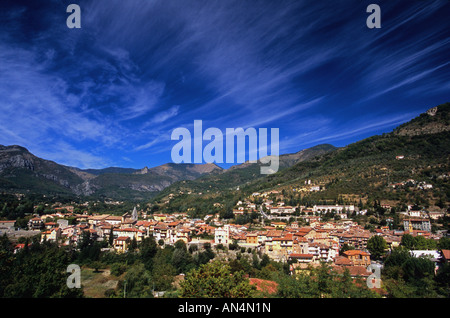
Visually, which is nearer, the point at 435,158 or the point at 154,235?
the point at 154,235

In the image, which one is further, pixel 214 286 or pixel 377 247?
pixel 377 247

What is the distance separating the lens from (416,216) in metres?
40.0

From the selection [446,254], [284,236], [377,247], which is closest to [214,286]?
[446,254]

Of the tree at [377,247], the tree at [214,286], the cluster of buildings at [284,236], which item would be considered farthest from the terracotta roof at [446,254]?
the tree at [214,286]

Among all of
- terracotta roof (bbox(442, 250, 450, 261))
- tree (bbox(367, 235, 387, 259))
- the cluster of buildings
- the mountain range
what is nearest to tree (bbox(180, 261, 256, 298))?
the cluster of buildings

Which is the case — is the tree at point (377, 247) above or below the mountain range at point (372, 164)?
below

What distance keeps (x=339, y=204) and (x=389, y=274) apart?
32.0 m

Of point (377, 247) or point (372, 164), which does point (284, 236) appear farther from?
point (372, 164)

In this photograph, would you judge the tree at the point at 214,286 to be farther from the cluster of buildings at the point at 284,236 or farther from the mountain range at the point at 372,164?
the mountain range at the point at 372,164

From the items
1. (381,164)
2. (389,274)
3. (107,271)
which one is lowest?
(107,271)
